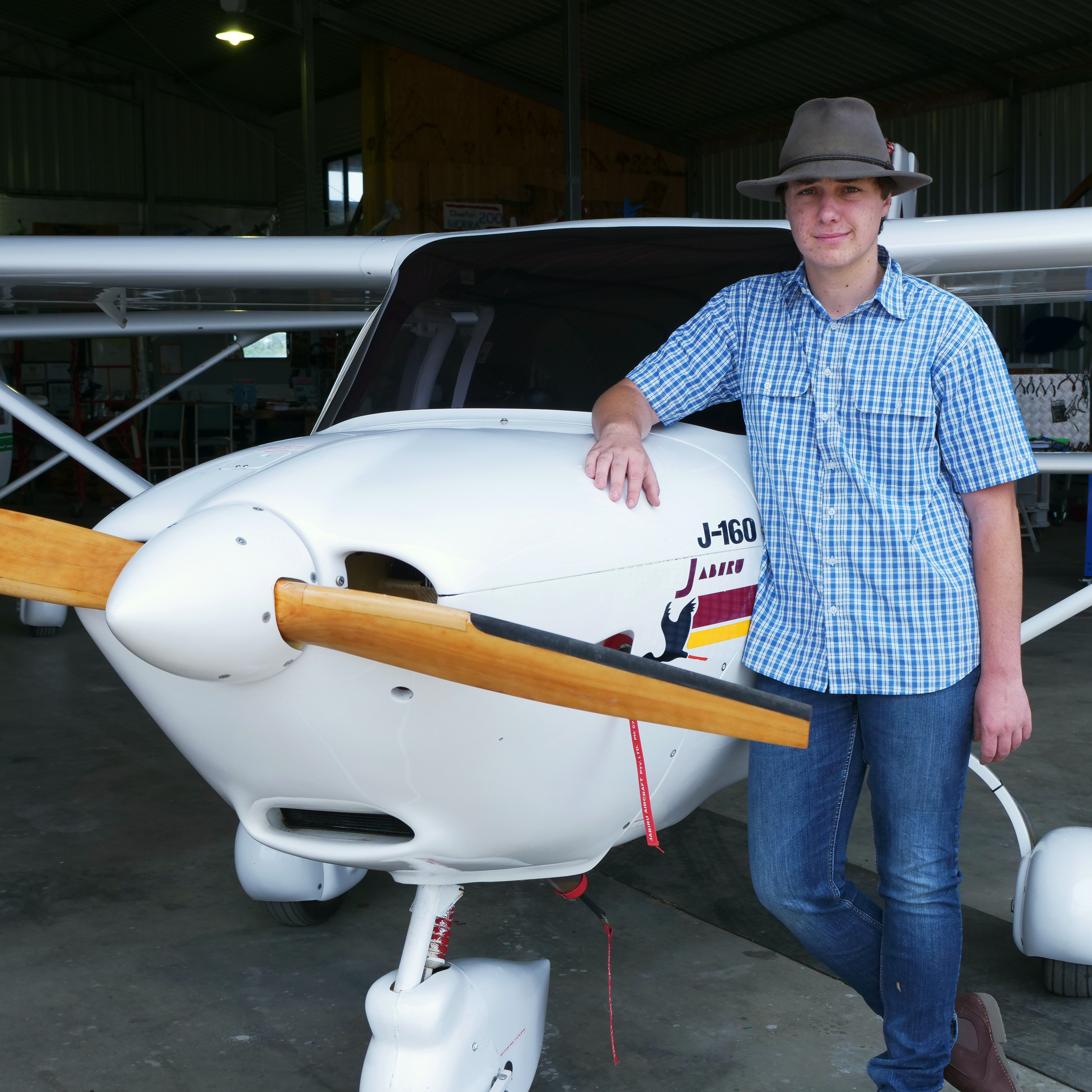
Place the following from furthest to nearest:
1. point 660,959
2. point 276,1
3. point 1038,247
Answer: point 276,1, point 1038,247, point 660,959

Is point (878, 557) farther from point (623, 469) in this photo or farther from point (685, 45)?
point (685, 45)

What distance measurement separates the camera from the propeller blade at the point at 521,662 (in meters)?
1.45

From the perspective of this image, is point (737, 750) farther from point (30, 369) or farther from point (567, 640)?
point (30, 369)

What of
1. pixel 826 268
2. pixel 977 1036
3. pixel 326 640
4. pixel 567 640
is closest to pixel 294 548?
pixel 326 640

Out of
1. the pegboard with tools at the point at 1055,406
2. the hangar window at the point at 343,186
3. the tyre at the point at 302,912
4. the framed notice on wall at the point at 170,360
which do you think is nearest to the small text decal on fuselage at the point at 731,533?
the tyre at the point at 302,912

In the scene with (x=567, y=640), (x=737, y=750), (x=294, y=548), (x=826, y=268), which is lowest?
(x=737, y=750)

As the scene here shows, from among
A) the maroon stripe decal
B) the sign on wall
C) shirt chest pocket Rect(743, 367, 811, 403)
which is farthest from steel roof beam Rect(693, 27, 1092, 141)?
the maroon stripe decal

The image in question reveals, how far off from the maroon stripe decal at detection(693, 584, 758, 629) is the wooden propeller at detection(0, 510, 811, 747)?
0.41 m

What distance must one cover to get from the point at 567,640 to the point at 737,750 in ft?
3.11

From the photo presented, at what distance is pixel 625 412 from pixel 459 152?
54.2ft

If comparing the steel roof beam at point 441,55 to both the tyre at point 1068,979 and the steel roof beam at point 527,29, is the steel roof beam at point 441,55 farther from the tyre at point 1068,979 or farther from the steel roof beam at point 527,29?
the tyre at point 1068,979

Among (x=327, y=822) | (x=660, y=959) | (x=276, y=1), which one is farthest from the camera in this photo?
(x=276, y=1)

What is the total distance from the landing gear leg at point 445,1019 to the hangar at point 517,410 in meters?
0.32

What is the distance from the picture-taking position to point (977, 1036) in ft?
7.30
